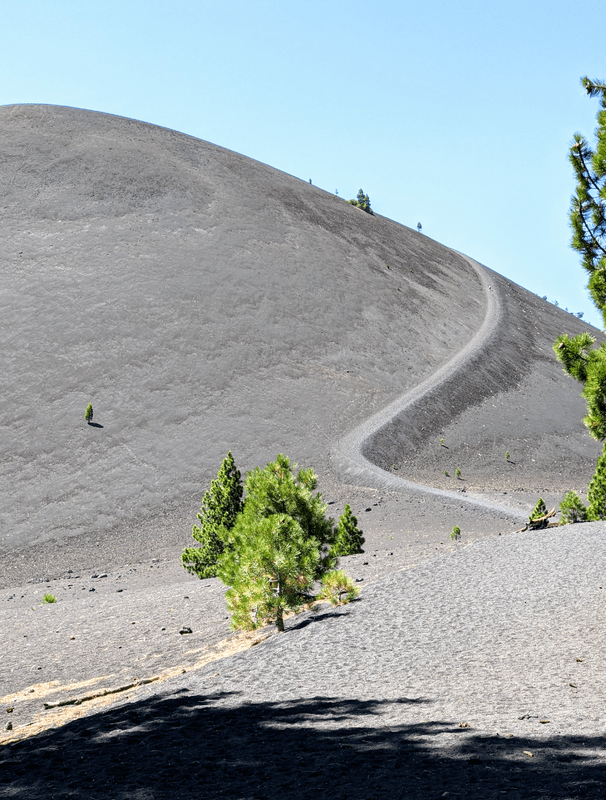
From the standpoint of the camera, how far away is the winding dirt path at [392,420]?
100 feet

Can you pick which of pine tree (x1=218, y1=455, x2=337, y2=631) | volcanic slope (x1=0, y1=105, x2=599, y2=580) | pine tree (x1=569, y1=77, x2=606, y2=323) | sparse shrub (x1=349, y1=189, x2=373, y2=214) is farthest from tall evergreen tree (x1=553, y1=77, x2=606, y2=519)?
sparse shrub (x1=349, y1=189, x2=373, y2=214)

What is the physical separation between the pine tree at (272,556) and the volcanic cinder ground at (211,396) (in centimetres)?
69

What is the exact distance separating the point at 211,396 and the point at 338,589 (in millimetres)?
28715

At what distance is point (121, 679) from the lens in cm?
1007

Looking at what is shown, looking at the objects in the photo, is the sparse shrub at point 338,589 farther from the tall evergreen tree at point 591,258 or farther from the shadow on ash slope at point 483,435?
the shadow on ash slope at point 483,435

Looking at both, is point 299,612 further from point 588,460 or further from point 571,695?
point 588,460

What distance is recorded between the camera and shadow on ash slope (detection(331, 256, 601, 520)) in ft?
114

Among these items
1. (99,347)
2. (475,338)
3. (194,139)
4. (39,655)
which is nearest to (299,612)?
(39,655)

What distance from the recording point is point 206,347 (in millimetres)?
43781

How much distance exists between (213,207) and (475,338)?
24.9 metres

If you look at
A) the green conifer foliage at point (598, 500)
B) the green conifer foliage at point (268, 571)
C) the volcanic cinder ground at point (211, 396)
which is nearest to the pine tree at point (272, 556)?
the green conifer foliage at point (268, 571)

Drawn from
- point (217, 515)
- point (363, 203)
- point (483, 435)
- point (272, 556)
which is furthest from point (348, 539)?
point (363, 203)

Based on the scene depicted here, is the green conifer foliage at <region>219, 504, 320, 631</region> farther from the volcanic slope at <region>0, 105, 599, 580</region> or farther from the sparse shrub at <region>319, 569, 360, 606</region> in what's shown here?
the volcanic slope at <region>0, 105, 599, 580</region>

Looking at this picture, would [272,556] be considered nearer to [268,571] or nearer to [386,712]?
[268,571]
